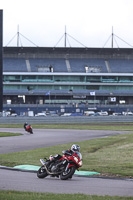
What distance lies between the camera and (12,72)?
118938 millimetres

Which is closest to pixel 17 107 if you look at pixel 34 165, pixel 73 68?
pixel 73 68

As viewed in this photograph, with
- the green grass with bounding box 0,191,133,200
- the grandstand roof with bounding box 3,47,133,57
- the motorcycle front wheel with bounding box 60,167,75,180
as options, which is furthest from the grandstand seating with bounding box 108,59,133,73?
the green grass with bounding box 0,191,133,200

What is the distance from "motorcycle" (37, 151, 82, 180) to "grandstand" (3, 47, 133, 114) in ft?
318

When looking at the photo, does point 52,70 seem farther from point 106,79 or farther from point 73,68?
point 106,79

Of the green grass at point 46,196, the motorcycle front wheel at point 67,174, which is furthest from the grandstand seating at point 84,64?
the green grass at point 46,196

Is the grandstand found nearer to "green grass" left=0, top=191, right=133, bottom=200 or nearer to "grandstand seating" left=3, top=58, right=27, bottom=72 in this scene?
"grandstand seating" left=3, top=58, right=27, bottom=72

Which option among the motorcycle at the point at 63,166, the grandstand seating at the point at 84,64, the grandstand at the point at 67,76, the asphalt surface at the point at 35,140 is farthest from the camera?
the grandstand seating at the point at 84,64

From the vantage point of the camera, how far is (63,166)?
15.7 meters

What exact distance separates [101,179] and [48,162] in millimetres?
1884

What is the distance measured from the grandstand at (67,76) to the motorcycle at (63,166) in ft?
318

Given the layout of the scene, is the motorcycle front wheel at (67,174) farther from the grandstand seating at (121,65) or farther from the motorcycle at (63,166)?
the grandstand seating at (121,65)

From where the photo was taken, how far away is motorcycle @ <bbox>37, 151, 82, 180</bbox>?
51.0 feet

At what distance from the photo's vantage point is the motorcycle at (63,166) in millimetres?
15539

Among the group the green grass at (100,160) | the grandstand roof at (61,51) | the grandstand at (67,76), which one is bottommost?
the green grass at (100,160)
